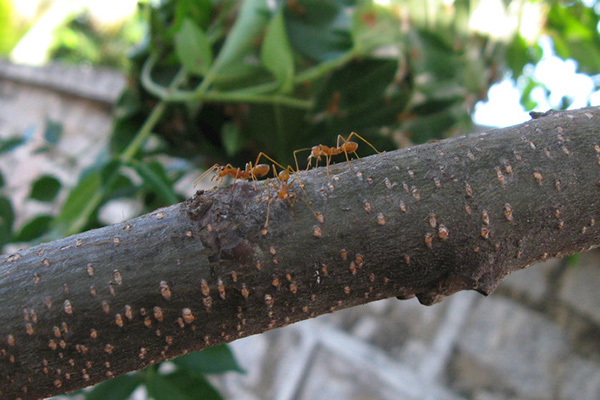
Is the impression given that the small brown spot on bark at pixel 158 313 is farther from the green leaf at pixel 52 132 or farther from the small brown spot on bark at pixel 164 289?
the green leaf at pixel 52 132

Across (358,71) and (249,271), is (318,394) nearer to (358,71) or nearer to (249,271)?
(358,71)

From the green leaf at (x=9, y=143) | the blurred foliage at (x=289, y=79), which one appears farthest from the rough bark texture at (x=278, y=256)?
the green leaf at (x=9, y=143)

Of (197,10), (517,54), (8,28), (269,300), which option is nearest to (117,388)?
(269,300)

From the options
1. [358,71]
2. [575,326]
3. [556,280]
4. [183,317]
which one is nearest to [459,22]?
[358,71]

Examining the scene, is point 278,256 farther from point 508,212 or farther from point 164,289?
point 508,212

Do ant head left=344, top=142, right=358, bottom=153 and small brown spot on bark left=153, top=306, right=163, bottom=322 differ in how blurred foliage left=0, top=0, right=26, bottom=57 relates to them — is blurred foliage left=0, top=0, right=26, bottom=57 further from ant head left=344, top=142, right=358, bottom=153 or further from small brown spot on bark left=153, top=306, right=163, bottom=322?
small brown spot on bark left=153, top=306, right=163, bottom=322

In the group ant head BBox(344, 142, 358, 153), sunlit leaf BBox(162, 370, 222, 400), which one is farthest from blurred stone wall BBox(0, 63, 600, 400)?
ant head BBox(344, 142, 358, 153)
